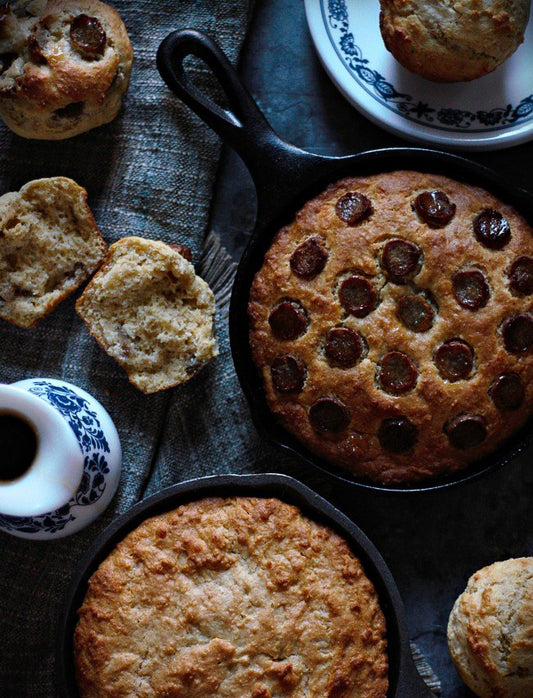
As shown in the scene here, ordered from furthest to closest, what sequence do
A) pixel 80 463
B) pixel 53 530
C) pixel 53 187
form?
pixel 53 187 → pixel 53 530 → pixel 80 463

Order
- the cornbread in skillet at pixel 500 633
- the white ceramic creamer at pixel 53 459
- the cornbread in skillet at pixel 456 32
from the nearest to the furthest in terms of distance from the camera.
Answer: the white ceramic creamer at pixel 53 459 → the cornbread in skillet at pixel 500 633 → the cornbread in skillet at pixel 456 32

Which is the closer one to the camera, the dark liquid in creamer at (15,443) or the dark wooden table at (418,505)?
the dark liquid in creamer at (15,443)

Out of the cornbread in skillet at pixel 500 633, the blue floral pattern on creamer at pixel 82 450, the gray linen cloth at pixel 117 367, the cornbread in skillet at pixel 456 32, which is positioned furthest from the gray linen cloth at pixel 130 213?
the cornbread in skillet at pixel 500 633

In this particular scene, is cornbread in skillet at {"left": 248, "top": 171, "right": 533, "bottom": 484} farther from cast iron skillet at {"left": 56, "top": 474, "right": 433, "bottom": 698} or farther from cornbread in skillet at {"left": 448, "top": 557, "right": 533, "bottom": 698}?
cornbread in skillet at {"left": 448, "top": 557, "right": 533, "bottom": 698}

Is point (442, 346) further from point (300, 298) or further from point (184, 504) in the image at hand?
point (184, 504)

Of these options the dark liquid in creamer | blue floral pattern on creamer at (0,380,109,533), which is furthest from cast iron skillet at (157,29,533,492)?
the dark liquid in creamer

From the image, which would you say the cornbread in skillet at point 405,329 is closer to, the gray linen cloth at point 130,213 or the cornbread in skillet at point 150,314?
the cornbread in skillet at point 150,314

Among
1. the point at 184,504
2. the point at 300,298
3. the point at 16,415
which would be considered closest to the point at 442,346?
the point at 300,298

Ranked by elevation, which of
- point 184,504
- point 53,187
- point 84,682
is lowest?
point 84,682
